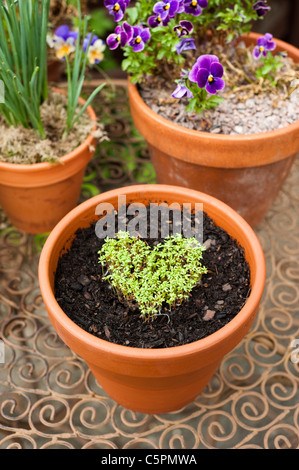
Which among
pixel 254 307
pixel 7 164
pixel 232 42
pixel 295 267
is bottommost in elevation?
pixel 295 267

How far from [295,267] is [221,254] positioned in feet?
1.65

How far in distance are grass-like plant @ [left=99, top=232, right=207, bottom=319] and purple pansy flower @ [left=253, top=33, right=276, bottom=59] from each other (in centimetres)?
77

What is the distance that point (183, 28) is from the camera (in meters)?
1.45

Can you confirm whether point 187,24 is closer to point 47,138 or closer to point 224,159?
point 224,159

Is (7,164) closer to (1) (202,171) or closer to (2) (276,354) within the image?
(1) (202,171)

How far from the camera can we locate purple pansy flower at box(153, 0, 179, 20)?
54.8 inches

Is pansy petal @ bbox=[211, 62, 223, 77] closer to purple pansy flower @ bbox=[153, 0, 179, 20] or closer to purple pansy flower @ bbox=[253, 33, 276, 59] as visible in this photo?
purple pansy flower @ bbox=[153, 0, 179, 20]

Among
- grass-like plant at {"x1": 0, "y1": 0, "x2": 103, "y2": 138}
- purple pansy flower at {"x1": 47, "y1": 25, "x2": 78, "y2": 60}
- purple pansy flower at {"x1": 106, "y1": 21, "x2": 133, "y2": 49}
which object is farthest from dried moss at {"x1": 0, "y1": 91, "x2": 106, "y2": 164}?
purple pansy flower at {"x1": 106, "y1": 21, "x2": 133, "y2": 49}

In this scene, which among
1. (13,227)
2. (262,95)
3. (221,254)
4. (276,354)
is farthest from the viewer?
(13,227)

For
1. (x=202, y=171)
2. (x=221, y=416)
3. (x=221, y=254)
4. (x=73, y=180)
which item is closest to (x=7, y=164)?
(x=73, y=180)

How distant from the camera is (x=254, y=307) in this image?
115 cm

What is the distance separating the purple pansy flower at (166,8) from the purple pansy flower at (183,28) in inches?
1.5

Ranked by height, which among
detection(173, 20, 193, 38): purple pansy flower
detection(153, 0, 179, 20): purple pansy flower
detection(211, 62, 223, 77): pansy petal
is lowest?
detection(211, 62, 223, 77): pansy petal

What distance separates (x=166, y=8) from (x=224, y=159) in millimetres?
484
